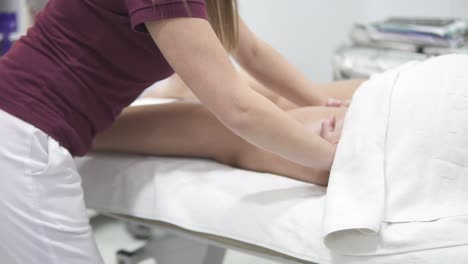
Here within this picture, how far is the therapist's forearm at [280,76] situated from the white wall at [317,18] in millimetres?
1020

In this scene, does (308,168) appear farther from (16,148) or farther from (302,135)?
(16,148)

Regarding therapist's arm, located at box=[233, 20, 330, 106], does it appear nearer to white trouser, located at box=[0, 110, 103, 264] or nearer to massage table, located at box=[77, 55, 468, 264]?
massage table, located at box=[77, 55, 468, 264]

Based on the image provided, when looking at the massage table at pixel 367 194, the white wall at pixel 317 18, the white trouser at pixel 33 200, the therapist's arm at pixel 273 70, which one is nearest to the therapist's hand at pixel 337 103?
the therapist's arm at pixel 273 70

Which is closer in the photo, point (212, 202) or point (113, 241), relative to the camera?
point (212, 202)

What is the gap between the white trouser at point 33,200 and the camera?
0.84 meters

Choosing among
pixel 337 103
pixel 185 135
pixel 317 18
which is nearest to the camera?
pixel 185 135

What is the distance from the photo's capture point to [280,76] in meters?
1.24

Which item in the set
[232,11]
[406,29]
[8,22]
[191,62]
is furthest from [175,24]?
[8,22]

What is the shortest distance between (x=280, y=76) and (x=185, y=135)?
328mm

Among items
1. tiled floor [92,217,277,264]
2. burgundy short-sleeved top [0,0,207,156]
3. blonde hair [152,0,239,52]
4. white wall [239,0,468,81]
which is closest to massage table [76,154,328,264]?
burgundy short-sleeved top [0,0,207,156]

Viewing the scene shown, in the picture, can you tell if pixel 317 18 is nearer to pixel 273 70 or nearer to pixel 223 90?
A: pixel 273 70

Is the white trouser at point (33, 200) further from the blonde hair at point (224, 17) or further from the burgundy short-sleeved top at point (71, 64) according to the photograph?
the blonde hair at point (224, 17)

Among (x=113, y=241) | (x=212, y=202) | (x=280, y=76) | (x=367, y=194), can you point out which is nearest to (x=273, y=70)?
(x=280, y=76)

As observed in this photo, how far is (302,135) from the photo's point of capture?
797mm
